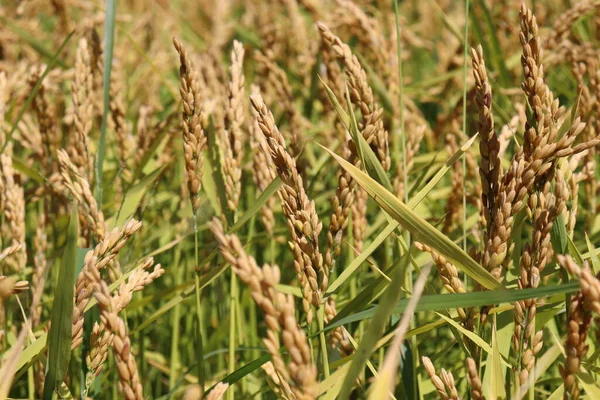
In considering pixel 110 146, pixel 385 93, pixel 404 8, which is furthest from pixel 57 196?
pixel 404 8

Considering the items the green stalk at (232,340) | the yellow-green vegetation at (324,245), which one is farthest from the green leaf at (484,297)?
the green stalk at (232,340)

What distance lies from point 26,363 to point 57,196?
2.96 ft

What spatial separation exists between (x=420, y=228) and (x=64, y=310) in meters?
0.44

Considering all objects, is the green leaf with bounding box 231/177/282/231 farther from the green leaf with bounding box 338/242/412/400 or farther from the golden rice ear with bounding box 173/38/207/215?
the green leaf with bounding box 338/242/412/400

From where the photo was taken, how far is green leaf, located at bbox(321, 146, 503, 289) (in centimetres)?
95

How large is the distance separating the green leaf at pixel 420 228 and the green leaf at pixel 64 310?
0.33 meters

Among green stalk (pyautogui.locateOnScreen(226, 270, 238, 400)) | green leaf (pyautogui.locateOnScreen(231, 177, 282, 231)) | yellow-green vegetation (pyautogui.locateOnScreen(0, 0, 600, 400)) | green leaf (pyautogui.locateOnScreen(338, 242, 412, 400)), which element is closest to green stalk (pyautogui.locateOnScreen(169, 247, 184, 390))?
yellow-green vegetation (pyautogui.locateOnScreen(0, 0, 600, 400))

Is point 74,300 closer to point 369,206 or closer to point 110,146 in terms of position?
point 369,206

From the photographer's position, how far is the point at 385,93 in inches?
91.7

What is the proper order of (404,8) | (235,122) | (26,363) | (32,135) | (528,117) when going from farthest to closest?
(404,8), (32,135), (235,122), (26,363), (528,117)

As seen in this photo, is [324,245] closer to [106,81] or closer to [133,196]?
[133,196]

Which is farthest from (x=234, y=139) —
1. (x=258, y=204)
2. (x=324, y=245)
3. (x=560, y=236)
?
(x=324, y=245)

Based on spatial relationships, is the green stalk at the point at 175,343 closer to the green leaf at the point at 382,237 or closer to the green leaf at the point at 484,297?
the green leaf at the point at 382,237

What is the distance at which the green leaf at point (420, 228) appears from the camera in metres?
0.95
